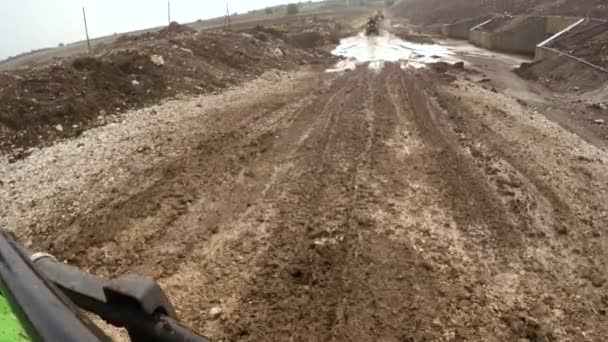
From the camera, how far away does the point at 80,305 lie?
5.60ft

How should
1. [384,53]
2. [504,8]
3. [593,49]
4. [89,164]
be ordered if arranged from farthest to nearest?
[504,8] → [384,53] → [593,49] → [89,164]

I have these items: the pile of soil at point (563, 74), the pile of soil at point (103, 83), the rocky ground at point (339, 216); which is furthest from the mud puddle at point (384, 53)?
the rocky ground at point (339, 216)

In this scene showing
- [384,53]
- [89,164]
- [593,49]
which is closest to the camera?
[89,164]

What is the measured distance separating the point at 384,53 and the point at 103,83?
19.0m

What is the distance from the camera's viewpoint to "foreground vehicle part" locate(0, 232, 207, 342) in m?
1.31

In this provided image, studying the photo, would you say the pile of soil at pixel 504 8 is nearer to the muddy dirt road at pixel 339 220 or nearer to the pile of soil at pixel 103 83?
the pile of soil at pixel 103 83

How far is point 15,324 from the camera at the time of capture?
1.72 meters

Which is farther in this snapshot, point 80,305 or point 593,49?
point 593,49

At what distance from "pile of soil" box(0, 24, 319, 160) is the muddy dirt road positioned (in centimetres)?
81

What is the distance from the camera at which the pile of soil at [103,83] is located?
35.2ft

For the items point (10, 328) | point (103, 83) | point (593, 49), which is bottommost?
point (593, 49)

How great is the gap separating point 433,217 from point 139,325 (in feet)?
20.0

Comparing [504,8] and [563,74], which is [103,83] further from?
[504,8]

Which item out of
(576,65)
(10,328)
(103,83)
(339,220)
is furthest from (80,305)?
(576,65)
